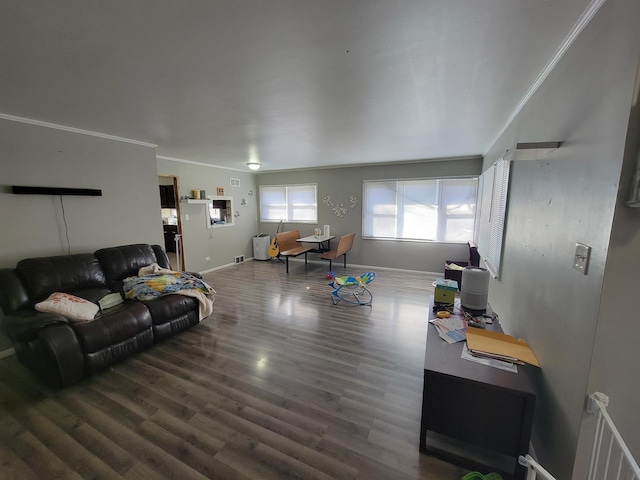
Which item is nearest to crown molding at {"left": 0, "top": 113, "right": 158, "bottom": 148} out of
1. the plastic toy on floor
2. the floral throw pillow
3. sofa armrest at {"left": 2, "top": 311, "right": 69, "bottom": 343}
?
the floral throw pillow

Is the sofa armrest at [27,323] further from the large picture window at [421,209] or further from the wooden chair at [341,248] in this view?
the large picture window at [421,209]

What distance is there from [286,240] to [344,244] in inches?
56.3

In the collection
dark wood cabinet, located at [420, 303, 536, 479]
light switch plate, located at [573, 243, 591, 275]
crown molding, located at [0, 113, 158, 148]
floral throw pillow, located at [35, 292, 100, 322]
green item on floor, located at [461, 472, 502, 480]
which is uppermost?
crown molding, located at [0, 113, 158, 148]

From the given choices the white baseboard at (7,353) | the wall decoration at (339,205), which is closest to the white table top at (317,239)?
the wall decoration at (339,205)

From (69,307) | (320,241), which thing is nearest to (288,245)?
(320,241)

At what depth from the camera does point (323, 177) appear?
21.1 feet

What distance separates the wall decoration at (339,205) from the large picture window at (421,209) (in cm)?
27

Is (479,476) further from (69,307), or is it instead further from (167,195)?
(167,195)

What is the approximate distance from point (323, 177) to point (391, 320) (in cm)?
413

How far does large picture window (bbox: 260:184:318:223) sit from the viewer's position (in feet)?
22.2

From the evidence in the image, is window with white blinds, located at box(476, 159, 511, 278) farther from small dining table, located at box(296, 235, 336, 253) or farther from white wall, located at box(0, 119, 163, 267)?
white wall, located at box(0, 119, 163, 267)

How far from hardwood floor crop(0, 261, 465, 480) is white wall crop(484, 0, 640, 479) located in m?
0.74

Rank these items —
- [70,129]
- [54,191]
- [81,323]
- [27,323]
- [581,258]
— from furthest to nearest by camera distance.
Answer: [70,129] < [54,191] < [81,323] < [27,323] < [581,258]

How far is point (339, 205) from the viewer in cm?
634
